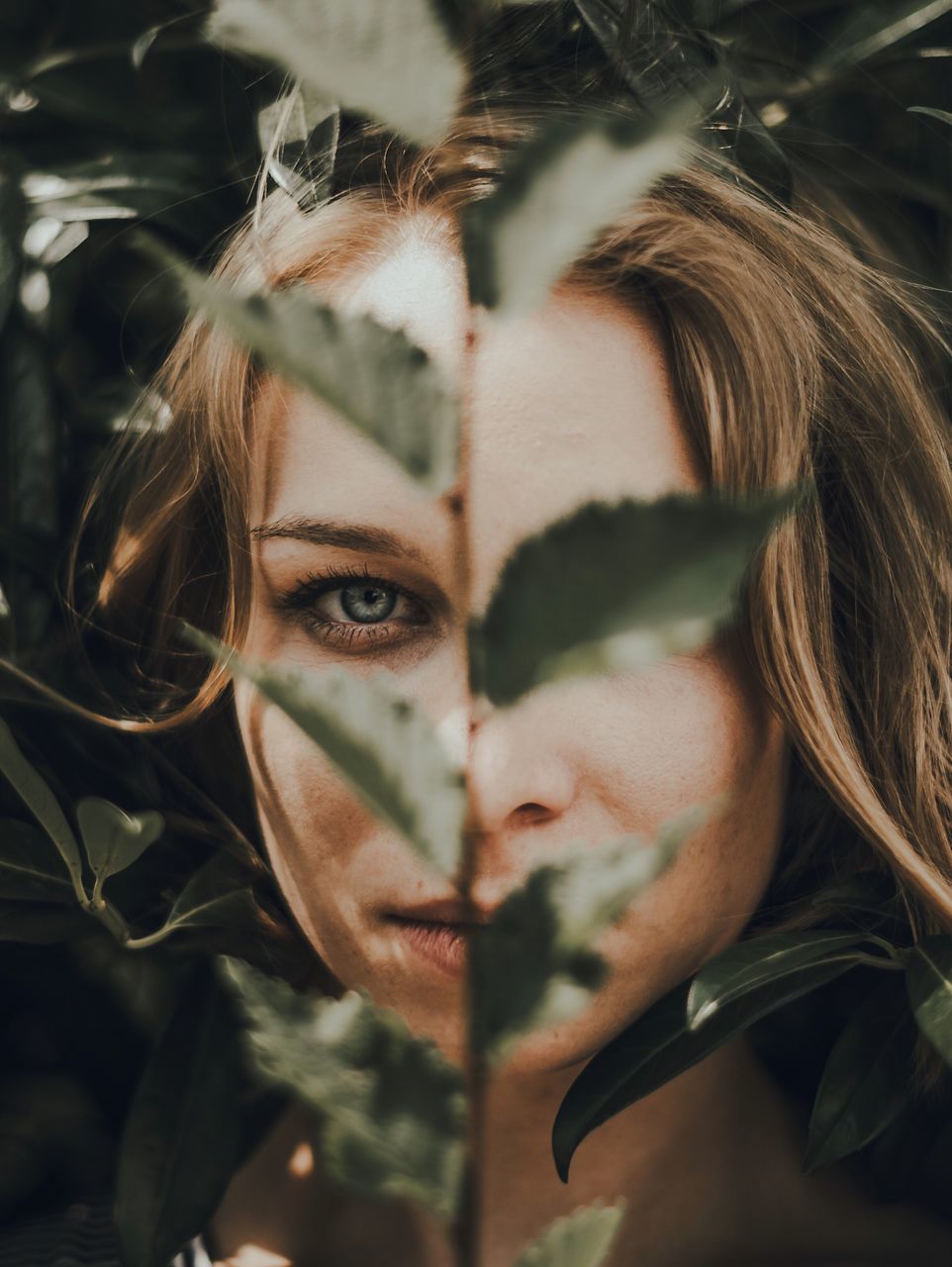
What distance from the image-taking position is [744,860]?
908mm

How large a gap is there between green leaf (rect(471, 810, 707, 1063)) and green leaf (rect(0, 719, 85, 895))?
2.36 feet

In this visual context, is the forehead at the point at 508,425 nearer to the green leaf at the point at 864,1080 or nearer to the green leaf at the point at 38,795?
the green leaf at the point at 38,795

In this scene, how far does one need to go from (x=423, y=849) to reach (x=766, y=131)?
1.01m

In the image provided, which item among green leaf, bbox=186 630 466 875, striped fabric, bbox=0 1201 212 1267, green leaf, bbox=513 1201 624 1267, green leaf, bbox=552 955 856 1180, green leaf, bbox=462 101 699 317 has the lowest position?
striped fabric, bbox=0 1201 212 1267

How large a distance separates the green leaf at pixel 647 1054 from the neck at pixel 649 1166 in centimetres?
16

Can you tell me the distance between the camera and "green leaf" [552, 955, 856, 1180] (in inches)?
32.0

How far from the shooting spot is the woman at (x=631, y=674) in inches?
31.4

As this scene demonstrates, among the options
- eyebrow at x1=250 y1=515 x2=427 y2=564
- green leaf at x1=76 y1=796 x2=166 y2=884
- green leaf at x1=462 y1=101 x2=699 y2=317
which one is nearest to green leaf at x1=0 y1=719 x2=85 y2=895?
green leaf at x1=76 y1=796 x2=166 y2=884

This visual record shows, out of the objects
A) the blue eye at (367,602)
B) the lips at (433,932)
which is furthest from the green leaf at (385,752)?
the blue eye at (367,602)

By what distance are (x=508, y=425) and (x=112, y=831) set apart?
0.45 meters

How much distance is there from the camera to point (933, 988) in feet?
2.73

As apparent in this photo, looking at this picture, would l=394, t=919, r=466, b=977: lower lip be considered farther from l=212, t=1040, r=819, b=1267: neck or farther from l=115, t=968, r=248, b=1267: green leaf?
l=115, t=968, r=248, b=1267: green leaf

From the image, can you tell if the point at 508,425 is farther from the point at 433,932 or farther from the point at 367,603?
the point at 433,932

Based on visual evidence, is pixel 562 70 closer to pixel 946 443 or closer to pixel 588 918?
pixel 946 443
